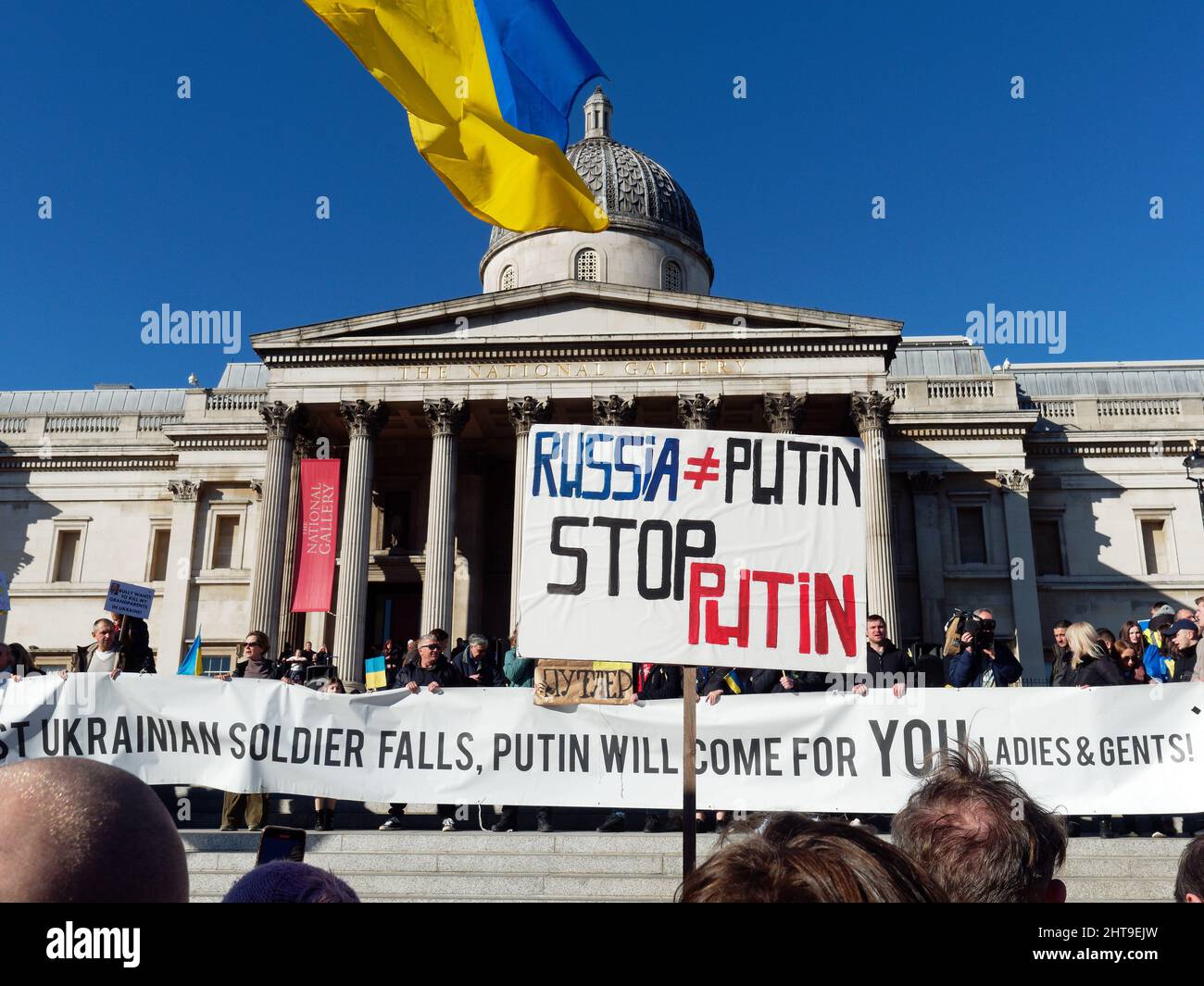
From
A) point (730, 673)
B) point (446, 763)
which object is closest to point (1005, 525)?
point (730, 673)

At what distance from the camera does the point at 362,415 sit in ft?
97.0

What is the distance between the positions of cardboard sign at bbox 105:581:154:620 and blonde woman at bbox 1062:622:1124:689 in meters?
10.8

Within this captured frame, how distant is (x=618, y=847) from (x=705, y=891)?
7.86 metres

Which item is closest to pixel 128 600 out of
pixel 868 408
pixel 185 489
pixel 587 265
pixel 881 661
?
pixel 881 661

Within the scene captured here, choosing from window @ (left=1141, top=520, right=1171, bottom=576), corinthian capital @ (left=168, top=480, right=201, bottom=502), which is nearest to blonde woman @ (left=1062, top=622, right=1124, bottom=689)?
window @ (left=1141, top=520, right=1171, bottom=576)

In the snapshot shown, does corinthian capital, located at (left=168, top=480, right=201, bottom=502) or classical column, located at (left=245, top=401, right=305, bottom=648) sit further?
corinthian capital, located at (left=168, top=480, right=201, bottom=502)

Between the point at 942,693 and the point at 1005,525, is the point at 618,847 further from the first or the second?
the point at 1005,525

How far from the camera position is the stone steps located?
321 inches

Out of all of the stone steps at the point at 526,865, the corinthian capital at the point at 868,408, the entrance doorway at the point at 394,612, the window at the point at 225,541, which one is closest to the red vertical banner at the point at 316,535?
the entrance doorway at the point at 394,612

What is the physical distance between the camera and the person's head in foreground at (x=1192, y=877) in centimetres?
236

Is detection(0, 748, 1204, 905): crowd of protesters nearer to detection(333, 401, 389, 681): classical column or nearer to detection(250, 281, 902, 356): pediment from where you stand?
detection(333, 401, 389, 681): classical column

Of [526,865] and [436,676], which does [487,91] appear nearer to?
[436,676]

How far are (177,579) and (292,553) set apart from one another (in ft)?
27.9
